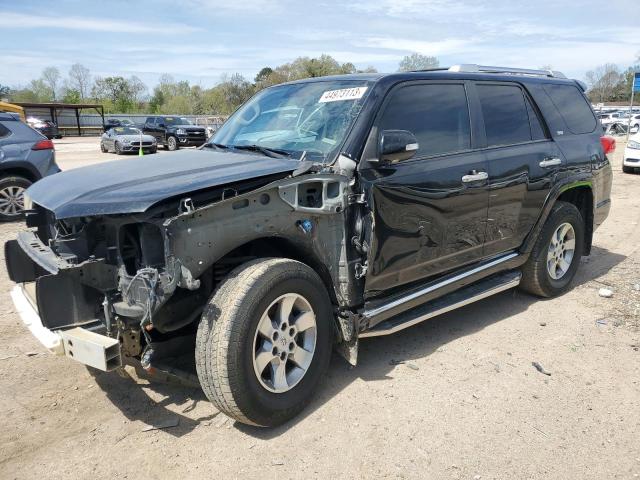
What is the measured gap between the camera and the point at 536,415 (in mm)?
3211

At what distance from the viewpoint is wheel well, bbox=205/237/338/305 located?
320 cm

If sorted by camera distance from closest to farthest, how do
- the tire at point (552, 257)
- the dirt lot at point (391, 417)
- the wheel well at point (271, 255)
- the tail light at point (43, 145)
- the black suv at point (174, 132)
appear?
the dirt lot at point (391, 417)
the wheel well at point (271, 255)
the tire at point (552, 257)
the tail light at point (43, 145)
the black suv at point (174, 132)

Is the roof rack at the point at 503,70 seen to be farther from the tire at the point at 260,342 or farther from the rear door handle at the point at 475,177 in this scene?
the tire at the point at 260,342

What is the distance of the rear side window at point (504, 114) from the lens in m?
4.25

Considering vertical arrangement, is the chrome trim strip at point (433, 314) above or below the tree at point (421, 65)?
below

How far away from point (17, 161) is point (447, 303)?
7.89 metres

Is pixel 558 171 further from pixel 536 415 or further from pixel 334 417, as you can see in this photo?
pixel 334 417

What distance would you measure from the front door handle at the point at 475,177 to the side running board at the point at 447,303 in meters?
0.92

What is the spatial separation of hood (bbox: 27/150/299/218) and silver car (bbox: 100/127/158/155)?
2309 cm

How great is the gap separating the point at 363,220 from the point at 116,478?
6.44ft

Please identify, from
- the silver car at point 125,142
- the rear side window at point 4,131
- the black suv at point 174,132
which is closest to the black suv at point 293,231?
the rear side window at point 4,131

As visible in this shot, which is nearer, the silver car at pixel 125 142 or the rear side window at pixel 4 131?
the rear side window at pixel 4 131

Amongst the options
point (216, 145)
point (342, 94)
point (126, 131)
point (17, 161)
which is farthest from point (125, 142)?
point (342, 94)

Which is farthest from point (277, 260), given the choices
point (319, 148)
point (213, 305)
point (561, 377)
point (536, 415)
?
point (561, 377)
